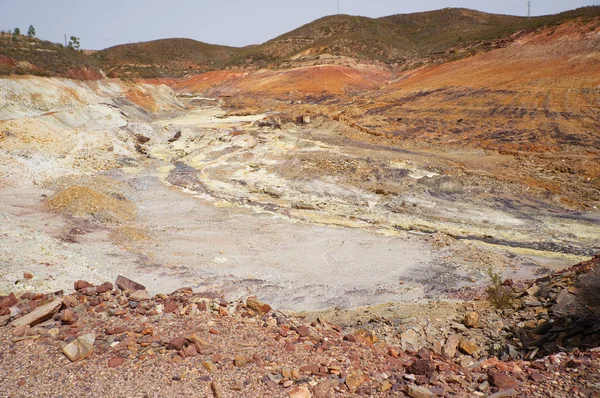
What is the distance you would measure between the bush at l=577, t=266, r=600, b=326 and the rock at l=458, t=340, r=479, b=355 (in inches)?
68.1

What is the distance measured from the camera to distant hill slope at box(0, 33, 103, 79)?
31172 mm

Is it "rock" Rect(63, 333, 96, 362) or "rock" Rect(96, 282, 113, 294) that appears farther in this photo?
"rock" Rect(96, 282, 113, 294)

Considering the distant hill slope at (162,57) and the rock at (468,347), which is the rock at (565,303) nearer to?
the rock at (468,347)

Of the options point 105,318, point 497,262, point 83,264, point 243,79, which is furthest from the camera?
point 243,79

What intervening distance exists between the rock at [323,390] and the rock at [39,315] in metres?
4.05

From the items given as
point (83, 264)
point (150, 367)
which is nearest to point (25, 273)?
point (83, 264)

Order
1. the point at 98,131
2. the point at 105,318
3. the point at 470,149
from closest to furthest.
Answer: the point at 105,318 < the point at 470,149 < the point at 98,131

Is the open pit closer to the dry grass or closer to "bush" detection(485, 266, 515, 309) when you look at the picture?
the dry grass

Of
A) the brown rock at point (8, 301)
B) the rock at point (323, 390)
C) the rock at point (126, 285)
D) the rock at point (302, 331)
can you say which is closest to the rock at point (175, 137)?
the rock at point (126, 285)

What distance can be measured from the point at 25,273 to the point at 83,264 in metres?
1.80

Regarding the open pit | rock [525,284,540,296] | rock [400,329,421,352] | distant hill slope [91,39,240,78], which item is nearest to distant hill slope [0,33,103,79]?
the open pit

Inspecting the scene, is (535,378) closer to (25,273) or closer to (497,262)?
(497,262)

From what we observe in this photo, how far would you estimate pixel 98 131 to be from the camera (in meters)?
25.6

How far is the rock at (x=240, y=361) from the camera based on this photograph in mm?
4980
